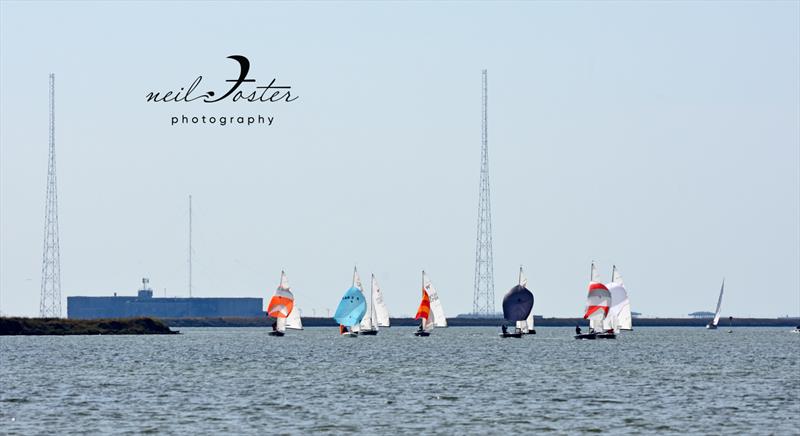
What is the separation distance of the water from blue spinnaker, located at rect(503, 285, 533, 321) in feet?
143

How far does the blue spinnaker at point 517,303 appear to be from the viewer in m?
182

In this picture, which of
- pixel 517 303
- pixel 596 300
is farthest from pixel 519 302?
pixel 596 300

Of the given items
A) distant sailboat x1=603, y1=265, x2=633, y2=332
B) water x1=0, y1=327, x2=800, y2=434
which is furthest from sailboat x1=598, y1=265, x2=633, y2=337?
water x1=0, y1=327, x2=800, y2=434

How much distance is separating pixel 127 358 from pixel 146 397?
→ 5263 centimetres

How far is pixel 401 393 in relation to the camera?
85875 mm

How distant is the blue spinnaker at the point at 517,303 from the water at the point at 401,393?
43658 millimetres

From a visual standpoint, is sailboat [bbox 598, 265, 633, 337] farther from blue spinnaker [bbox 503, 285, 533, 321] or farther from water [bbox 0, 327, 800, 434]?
water [bbox 0, 327, 800, 434]

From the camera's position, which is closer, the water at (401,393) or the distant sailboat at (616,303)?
the water at (401,393)

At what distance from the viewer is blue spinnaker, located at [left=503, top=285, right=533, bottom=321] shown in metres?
182

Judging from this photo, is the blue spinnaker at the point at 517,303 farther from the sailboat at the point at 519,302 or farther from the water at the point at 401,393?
the water at the point at 401,393

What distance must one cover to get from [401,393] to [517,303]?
99.3 m

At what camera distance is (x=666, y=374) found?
105688 millimetres

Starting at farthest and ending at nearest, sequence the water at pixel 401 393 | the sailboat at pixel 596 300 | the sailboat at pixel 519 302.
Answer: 1. the sailboat at pixel 519 302
2. the sailboat at pixel 596 300
3. the water at pixel 401 393

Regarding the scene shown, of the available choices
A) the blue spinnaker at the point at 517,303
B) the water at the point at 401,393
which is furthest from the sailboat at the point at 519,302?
the water at the point at 401,393
